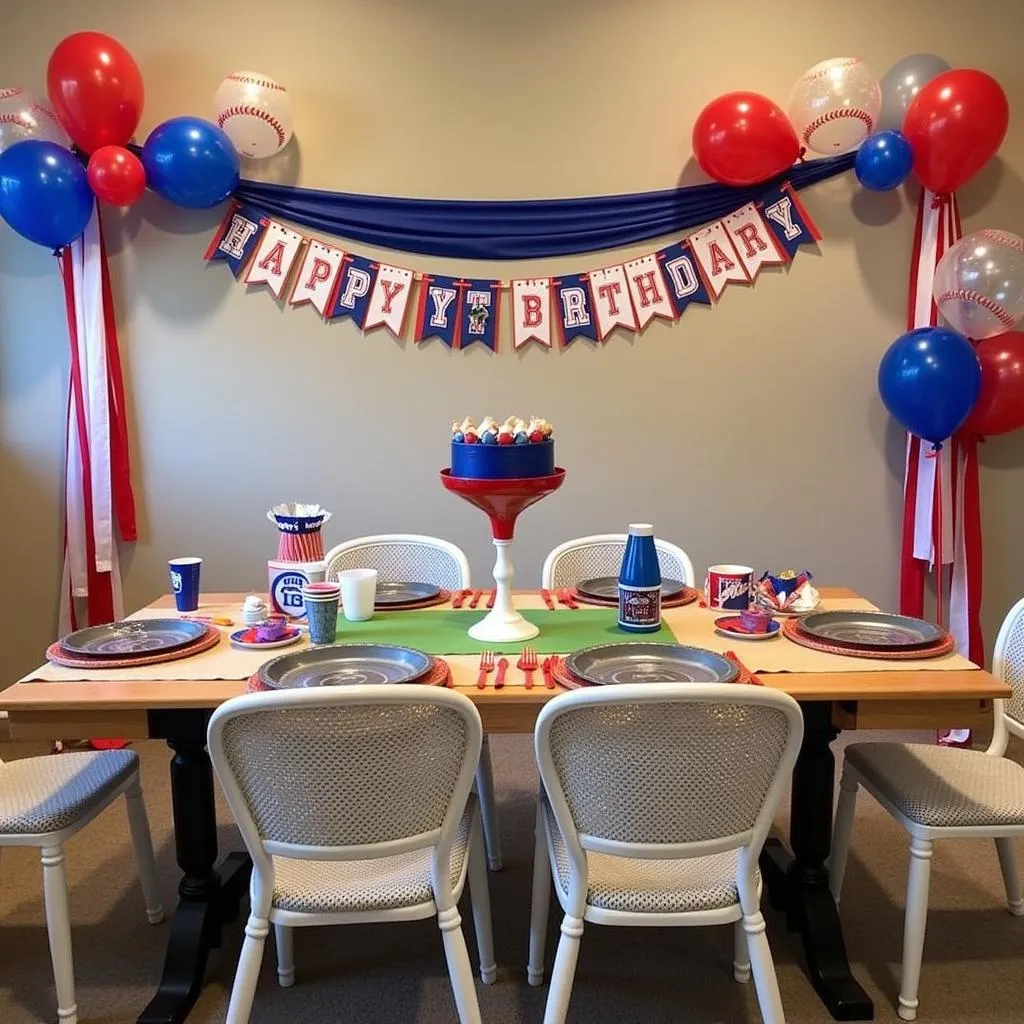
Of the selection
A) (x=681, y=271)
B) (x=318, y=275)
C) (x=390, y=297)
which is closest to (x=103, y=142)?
(x=318, y=275)

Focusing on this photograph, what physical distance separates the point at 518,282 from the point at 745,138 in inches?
33.5

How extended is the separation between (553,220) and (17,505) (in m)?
2.12

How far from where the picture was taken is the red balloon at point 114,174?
2826 millimetres

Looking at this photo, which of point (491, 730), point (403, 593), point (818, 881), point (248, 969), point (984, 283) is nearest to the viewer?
point (248, 969)

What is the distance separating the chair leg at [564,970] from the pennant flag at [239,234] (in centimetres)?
245

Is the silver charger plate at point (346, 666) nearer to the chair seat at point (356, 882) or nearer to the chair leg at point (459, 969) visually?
the chair seat at point (356, 882)

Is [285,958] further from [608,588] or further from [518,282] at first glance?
[518,282]

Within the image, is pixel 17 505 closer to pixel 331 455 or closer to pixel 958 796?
pixel 331 455

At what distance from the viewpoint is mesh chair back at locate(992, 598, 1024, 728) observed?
76.0 inches

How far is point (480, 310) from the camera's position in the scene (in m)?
3.15

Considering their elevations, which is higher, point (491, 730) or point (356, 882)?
point (491, 730)

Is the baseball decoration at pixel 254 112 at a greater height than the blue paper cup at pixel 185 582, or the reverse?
the baseball decoration at pixel 254 112

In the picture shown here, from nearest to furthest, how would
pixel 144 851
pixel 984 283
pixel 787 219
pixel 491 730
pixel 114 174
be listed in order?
1. pixel 491 730
2. pixel 144 851
3. pixel 984 283
4. pixel 114 174
5. pixel 787 219

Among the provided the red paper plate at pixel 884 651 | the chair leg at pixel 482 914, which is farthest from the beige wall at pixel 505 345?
the chair leg at pixel 482 914
